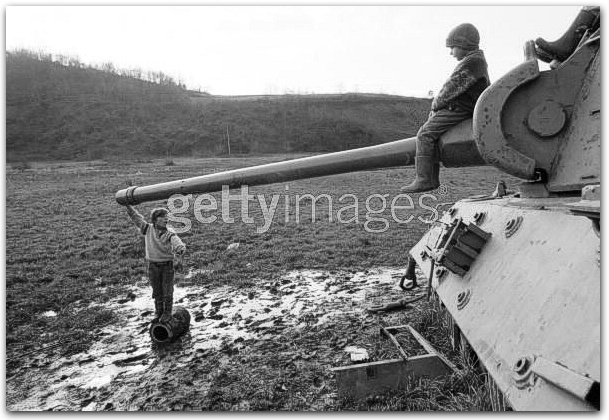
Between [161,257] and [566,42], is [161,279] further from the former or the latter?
[566,42]

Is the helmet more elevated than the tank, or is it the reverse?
the helmet

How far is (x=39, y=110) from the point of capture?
48.7 meters

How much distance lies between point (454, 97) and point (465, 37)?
0.53 m

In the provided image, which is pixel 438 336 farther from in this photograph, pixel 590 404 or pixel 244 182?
pixel 590 404


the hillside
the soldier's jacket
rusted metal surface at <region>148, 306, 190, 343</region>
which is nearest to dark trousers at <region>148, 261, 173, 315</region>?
rusted metal surface at <region>148, 306, 190, 343</region>

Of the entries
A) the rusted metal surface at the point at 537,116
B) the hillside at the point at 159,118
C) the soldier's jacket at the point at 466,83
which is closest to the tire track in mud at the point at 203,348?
the rusted metal surface at the point at 537,116

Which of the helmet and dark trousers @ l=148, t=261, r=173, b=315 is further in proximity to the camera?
dark trousers @ l=148, t=261, r=173, b=315

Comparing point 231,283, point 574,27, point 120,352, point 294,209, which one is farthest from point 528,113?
point 294,209

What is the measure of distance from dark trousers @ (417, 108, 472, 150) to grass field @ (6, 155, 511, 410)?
204cm

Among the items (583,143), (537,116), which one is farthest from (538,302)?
(537,116)

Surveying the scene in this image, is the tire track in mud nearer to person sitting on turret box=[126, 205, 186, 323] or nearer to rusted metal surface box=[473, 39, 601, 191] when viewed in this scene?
person sitting on turret box=[126, 205, 186, 323]

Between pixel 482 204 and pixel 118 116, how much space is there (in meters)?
52.5

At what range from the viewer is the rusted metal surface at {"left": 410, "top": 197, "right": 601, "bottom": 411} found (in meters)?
2.15

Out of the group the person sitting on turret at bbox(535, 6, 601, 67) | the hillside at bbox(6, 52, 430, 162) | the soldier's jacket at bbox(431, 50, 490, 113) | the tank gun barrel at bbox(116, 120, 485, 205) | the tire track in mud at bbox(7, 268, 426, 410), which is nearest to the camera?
the person sitting on turret at bbox(535, 6, 601, 67)
